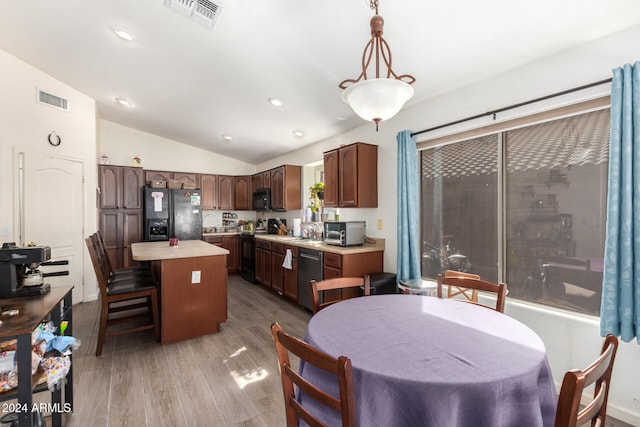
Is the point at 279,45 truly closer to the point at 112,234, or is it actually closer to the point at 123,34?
the point at 123,34

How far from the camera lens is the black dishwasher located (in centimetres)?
372

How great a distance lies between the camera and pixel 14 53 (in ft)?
11.3

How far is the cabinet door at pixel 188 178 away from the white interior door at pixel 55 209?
1.91 metres

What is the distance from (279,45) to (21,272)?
2413 mm

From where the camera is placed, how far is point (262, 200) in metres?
6.01

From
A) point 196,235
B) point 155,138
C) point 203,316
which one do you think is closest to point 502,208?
point 203,316

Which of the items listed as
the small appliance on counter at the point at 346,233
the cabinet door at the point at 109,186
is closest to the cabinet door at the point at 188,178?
the cabinet door at the point at 109,186

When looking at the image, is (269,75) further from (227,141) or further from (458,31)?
(227,141)

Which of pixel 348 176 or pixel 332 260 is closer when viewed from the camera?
pixel 332 260

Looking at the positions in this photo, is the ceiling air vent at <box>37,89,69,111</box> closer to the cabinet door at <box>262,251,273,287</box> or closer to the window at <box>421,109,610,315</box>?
the cabinet door at <box>262,251,273,287</box>

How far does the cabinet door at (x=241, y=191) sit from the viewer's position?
22.1ft

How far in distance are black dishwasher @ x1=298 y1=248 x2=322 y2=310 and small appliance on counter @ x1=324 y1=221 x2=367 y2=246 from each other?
278 millimetres

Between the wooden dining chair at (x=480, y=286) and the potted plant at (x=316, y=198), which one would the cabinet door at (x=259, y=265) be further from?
the wooden dining chair at (x=480, y=286)

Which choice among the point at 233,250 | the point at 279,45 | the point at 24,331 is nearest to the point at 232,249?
the point at 233,250
